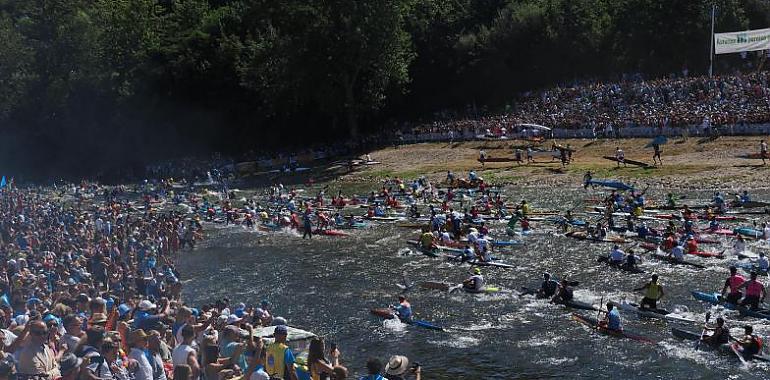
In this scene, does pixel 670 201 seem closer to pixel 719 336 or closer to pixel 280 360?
pixel 719 336

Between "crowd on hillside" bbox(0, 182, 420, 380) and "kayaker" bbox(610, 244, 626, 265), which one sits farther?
"kayaker" bbox(610, 244, 626, 265)

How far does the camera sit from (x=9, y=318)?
21.0 meters

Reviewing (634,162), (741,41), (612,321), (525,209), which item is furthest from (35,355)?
(741,41)

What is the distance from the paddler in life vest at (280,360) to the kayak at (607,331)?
541 inches

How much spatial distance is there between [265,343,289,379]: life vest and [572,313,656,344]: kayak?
13.9 m

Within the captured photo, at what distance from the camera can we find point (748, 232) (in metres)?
39.1

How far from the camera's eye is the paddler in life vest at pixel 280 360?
16234 millimetres

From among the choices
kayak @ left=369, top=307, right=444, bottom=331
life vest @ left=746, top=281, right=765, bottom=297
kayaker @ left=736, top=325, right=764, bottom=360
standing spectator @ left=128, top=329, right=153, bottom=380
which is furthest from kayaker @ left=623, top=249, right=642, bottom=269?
standing spectator @ left=128, top=329, right=153, bottom=380

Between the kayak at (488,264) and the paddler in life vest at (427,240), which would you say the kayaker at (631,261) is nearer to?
the kayak at (488,264)

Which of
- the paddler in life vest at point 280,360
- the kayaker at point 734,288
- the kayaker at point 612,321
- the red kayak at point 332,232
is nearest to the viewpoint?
the paddler in life vest at point 280,360

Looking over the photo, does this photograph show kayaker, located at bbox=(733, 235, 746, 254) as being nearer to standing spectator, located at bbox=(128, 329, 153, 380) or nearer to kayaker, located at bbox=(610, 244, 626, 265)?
kayaker, located at bbox=(610, 244, 626, 265)

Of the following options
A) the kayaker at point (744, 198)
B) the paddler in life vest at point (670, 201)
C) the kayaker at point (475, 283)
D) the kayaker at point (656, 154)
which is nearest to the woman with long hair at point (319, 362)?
the kayaker at point (475, 283)

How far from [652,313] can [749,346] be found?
4.58m

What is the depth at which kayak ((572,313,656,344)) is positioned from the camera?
1062 inches
